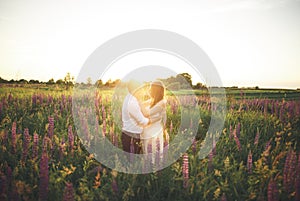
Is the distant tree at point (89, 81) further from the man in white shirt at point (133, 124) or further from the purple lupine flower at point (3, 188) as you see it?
the purple lupine flower at point (3, 188)

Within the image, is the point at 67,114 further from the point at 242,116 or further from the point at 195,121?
the point at 242,116

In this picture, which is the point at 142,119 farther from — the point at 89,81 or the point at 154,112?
the point at 89,81

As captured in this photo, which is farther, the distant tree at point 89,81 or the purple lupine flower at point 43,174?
the distant tree at point 89,81

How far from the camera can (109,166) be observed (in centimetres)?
357

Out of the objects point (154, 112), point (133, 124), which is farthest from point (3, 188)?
point (154, 112)

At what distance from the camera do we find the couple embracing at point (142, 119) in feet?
13.4

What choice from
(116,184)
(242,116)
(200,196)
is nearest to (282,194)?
(200,196)

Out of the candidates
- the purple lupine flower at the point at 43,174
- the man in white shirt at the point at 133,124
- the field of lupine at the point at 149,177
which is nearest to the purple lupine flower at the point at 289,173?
the field of lupine at the point at 149,177

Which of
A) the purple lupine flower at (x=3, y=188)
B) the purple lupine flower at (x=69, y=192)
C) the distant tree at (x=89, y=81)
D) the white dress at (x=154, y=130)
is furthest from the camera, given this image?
the distant tree at (x=89, y=81)

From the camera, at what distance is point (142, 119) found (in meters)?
4.13

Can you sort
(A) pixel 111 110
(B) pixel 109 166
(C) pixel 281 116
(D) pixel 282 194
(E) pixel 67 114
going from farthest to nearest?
(A) pixel 111 110, (E) pixel 67 114, (C) pixel 281 116, (B) pixel 109 166, (D) pixel 282 194

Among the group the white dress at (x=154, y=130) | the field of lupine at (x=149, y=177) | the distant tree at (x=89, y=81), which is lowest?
the field of lupine at (x=149, y=177)

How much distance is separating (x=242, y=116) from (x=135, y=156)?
333 cm

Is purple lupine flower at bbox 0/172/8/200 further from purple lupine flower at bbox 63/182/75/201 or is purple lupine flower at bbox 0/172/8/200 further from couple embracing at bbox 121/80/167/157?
couple embracing at bbox 121/80/167/157
